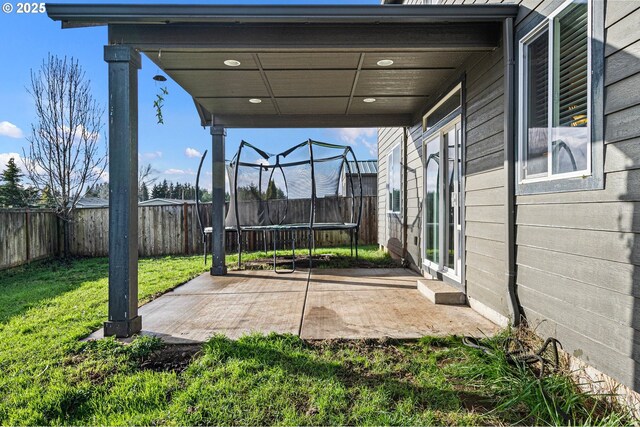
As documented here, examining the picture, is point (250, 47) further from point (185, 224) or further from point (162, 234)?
point (162, 234)

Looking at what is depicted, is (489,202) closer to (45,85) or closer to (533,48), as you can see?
(533,48)

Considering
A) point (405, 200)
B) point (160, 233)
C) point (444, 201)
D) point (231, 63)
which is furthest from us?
point (160, 233)

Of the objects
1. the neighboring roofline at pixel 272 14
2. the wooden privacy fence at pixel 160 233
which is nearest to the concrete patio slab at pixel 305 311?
the neighboring roofline at pixel 272 14

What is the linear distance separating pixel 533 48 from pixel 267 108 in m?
3.81

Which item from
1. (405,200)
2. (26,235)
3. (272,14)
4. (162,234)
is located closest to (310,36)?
(272,14)

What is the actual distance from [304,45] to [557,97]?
1990mm

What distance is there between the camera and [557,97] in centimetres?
240

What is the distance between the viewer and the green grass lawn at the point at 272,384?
1.83 metres

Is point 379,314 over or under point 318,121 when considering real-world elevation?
under

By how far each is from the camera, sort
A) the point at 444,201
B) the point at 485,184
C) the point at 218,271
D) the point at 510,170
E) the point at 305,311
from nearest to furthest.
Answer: the point at 510,170
the point at 485,184
the point at 305,311
the point at 444,201
the point at 218,271

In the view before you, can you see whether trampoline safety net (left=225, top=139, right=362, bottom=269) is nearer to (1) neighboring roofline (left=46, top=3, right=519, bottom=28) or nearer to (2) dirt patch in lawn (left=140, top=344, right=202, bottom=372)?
(1) neighboring roofline (left=46, top=3, right=519, bottom=28)

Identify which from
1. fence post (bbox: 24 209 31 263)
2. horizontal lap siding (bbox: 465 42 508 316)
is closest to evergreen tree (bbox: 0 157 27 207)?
fence post (bbox: 24 209 31 263)

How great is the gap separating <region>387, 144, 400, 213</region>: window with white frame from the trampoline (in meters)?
0.91

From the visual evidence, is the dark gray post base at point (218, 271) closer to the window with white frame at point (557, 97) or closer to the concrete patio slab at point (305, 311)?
→ the concrete patio slab at point (305, 311)
